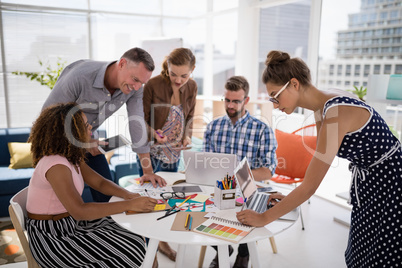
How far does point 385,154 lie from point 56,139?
55.5 inches

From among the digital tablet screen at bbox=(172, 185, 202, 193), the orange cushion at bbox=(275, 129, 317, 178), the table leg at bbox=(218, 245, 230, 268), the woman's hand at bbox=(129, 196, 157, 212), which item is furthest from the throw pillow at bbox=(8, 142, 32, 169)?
the table leg at bbox=(218, 245, 230, 268)

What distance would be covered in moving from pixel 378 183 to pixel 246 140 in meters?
1.13

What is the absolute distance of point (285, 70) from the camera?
4.68 feet

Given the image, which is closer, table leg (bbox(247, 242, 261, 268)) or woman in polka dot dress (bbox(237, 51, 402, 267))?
woman in polka dot dress (bbox(237, 51, 402, 267))

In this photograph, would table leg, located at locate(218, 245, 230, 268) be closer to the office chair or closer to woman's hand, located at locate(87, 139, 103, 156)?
woman's hand, located at locate(87, 139, 103, 156)

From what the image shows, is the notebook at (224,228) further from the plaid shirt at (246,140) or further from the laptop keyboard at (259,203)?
the plaid shirt at (246,140)

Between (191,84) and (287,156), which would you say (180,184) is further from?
(287,156)

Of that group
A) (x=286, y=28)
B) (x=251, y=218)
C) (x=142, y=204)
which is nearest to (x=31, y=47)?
(x=286, y=28)

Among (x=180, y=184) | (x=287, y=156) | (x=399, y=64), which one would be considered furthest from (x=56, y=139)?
(x=399, y=64)

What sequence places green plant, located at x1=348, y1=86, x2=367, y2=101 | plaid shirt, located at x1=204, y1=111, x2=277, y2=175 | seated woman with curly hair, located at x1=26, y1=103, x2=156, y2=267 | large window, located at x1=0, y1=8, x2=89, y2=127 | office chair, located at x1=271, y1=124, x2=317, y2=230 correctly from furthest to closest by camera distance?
large window, located at x1=0, y1=8, x2=89, y2=127
green plant, located at x1=348, y1=86, x2=367, y2=101
office chair, located at x1=271, y1=124, x2=317, y2=230
plaid shirt, located at x1=204, y1=111, x2=277, y2=175
seated woman with curly hair, located at x1=26, y1=103, x2=156, y2=267

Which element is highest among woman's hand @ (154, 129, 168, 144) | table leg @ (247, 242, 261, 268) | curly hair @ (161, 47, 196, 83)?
curly hair @ (161, 47, 196, 83)

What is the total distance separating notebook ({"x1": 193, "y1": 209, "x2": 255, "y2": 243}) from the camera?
1.31m

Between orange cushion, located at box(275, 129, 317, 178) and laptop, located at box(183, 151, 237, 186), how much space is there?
1465mm

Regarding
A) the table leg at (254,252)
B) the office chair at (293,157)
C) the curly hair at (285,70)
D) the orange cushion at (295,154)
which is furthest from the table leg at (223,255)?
the orange cushion at (295,154)
